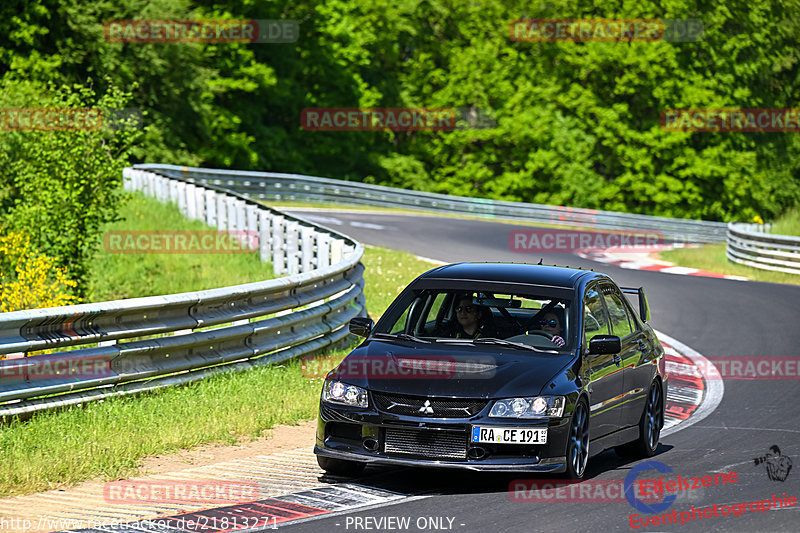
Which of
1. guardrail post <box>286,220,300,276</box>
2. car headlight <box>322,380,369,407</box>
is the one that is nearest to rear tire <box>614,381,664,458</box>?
car headlight <box>322,380,369,407</box>

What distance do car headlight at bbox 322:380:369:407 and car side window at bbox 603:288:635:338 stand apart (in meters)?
2.54

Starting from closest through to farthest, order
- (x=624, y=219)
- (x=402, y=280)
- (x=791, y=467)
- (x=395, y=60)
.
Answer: (x=791, y=467)
(x=402, y=280)
(x=624, y=219)
(x=395, y=60)

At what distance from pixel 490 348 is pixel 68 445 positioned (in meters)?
3.03

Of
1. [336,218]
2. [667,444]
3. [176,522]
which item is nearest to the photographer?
[176,522]

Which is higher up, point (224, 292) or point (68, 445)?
point (224, 292)

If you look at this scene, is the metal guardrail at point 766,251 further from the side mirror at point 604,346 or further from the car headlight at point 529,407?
the car headlight at point 529,407

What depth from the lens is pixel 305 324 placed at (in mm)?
12906

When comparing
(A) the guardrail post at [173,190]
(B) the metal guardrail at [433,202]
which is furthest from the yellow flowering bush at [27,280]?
(B) the metal guardrail at [433,202]

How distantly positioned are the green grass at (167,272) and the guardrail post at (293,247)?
0.72 metres

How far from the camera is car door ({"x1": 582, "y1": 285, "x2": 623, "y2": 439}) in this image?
8578mm

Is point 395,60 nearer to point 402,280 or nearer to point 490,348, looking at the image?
point 402,280

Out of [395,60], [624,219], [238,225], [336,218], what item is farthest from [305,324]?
[395,60]

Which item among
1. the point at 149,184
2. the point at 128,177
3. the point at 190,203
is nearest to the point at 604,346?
the point at 190,203

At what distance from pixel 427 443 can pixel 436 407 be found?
0.24 metres
